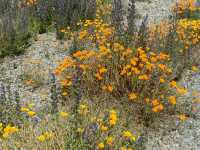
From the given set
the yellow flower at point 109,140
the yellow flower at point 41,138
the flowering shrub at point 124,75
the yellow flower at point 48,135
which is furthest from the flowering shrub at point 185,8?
the yellow flower at point 41,138

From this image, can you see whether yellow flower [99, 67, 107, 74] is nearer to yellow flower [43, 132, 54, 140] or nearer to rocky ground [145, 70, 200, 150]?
rocky ground [145, 70, 200, 150]

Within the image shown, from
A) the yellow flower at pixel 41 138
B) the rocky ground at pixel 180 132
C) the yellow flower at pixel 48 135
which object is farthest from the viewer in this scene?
the rocky ground at pixel 180 132

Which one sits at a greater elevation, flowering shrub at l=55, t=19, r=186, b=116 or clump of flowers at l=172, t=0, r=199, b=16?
clump of flowers at l=172, t=0, r=199, b=16

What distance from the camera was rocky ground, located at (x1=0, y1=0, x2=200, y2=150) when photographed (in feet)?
17.2

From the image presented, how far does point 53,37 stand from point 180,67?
7.95ft

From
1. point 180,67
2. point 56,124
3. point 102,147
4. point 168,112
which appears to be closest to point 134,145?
point 102,147

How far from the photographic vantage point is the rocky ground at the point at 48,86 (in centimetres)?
525

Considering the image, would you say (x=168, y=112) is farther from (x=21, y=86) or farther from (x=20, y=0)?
(x=20, y=0)

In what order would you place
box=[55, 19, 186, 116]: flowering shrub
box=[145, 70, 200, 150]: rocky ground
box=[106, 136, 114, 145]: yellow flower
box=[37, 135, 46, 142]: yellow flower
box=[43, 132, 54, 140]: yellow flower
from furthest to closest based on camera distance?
box=[55, 19, 186, 116]: flowering shrub → box=[145, 70, 200, 150]: rocky ground → box=[106, 136, 114, 145]: yellow flower → box=[43, 132, 54, 140]: yellow flower → box=[37, 135, 46, 142]: yellow flower

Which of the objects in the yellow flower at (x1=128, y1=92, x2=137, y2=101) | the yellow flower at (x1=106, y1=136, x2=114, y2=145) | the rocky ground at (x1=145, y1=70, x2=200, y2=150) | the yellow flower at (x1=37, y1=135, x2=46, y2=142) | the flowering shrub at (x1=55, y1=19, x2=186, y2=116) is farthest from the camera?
the flowering shrub at (x1=55, y1=19, x2=186, y2=116)

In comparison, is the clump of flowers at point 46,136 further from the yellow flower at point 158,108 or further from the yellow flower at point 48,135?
the yellow flower at point 158,108

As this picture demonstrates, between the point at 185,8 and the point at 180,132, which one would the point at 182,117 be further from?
the point at 185,8

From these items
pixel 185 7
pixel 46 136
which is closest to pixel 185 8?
pixel 185 7

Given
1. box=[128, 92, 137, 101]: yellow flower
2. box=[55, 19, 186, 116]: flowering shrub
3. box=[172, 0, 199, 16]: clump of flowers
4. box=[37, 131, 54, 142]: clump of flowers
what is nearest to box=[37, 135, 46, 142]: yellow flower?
box=[37, 131, 54, 142]: clump of flowers
